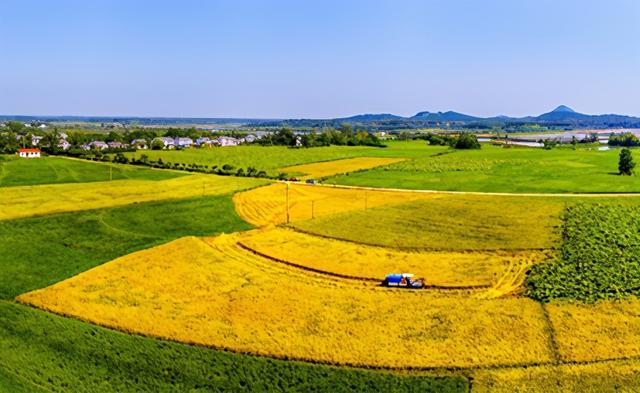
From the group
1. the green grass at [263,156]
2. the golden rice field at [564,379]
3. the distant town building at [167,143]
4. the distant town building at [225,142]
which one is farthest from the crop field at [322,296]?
the distant town building at [225,142]

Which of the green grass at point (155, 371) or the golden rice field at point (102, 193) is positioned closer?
the green grass at point (155, 371)

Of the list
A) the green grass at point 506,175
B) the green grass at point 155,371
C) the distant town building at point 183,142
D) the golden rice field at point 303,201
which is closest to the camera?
the green grass at point 155,371

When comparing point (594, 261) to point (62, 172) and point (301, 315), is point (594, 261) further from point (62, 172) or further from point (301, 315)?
point (62, 172)

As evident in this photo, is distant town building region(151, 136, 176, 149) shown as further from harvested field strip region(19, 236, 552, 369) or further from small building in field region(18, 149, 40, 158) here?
harvested field strip region(19, 236, 552, 369)

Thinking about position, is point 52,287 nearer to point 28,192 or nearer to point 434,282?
point 434,282

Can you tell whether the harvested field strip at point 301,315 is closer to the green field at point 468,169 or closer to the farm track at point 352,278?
the farm track at point 352,278
